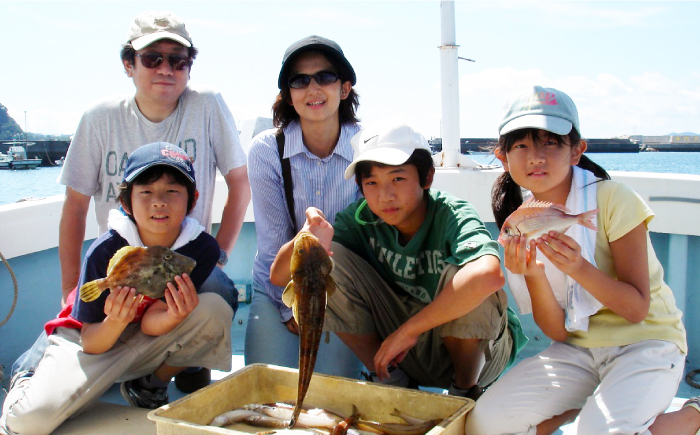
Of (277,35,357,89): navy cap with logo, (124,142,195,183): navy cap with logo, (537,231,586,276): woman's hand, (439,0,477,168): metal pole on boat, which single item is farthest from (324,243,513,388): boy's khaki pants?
(439,0,477,168): metal pole on boat

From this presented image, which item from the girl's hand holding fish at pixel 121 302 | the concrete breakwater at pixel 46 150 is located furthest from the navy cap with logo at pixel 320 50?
the concrete breakwater at pixel 46 150

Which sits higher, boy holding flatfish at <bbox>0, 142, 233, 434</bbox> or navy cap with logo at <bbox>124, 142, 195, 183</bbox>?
navy cap with logo at <bbox>124, 142, 195, 183</bbox>

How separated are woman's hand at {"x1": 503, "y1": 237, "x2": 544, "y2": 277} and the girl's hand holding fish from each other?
6.38ft

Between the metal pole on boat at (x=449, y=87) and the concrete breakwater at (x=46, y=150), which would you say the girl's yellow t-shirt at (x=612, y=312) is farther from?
the concrete breakwater at (x=46, y=150)

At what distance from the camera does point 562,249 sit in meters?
2.54

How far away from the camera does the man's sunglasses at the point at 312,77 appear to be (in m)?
3.78

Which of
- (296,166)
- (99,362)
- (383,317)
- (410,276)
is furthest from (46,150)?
(410,276)

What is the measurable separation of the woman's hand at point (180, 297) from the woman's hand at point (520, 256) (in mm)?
1715

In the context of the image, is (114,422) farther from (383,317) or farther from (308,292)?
(383,317)

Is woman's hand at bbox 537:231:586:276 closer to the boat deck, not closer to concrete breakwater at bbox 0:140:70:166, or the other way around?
the boat deck

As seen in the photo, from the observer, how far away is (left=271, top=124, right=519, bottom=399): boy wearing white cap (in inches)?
116

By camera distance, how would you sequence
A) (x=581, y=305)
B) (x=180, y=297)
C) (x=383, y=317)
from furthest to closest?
(x=383, y=317) → (x=180, y=297) → (x=581, y=305)

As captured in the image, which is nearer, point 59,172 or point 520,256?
point 520,256

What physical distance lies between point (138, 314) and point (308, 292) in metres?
1.30
